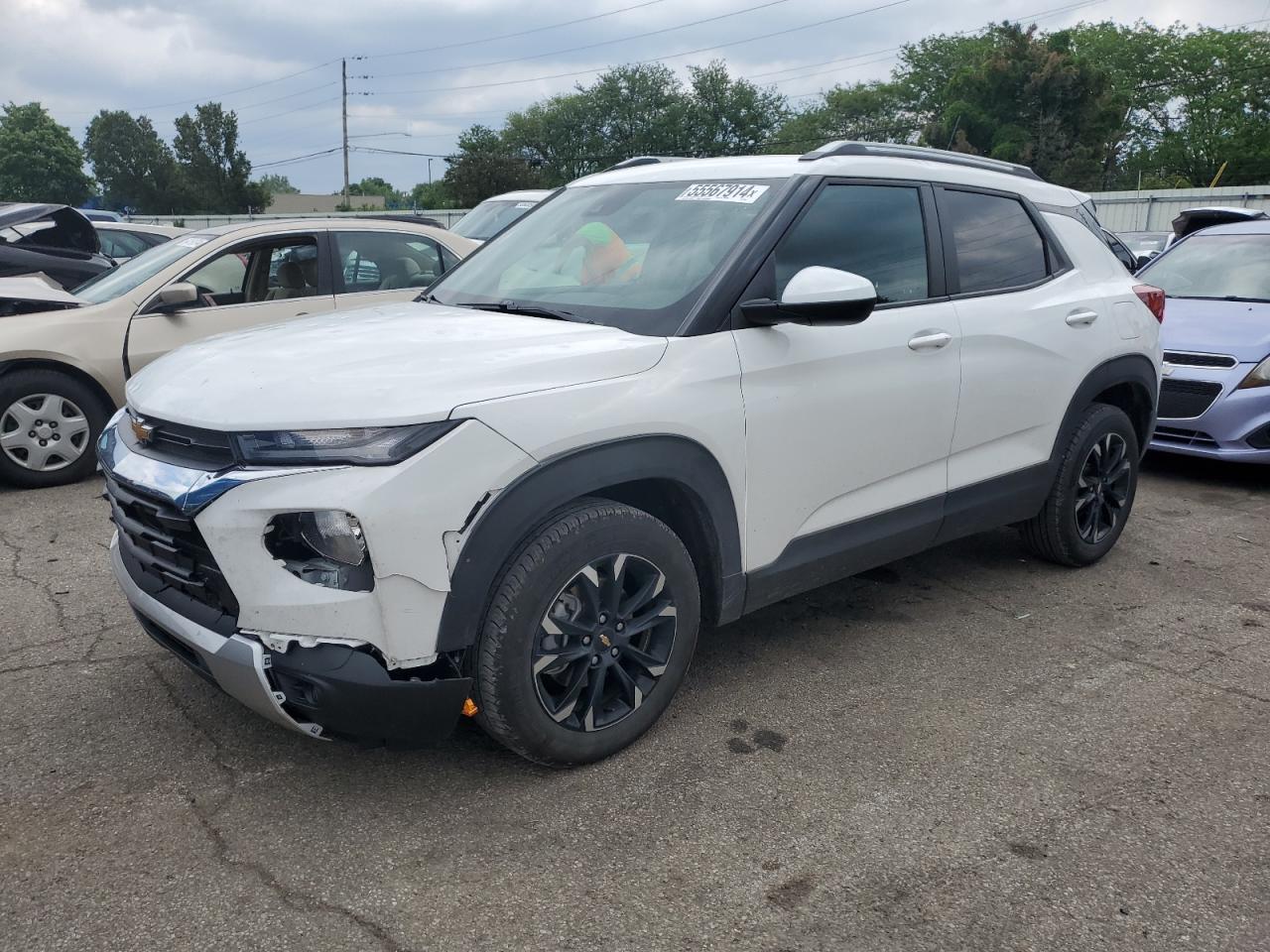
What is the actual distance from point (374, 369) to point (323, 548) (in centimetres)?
51

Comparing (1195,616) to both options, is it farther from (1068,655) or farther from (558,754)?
(558,754)

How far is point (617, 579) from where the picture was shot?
Result: 2857mm

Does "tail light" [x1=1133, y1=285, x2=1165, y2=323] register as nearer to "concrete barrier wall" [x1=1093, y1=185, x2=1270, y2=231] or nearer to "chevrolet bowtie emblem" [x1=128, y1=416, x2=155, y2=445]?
"chevrolet bowtie emblem" [x1=128, y1=416, x2=155, y2=445]

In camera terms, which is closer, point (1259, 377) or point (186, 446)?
point (186, 446)

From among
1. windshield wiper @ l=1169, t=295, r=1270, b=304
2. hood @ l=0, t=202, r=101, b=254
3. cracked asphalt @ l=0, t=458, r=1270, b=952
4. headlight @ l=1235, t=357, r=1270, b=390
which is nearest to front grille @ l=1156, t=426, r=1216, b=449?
headlight @ l=1235, t=357, r=1270, b=390

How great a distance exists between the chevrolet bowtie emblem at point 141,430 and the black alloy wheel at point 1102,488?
375cm

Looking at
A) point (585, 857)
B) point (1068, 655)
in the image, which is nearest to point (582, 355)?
point (585, 857)

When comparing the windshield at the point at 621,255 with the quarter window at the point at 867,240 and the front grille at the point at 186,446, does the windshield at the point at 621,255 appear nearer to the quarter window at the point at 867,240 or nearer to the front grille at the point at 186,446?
the quarter window at the point at 867,240

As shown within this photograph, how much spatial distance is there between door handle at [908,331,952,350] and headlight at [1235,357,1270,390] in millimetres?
3695

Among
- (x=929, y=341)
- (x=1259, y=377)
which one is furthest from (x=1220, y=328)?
(x=929, y=341)

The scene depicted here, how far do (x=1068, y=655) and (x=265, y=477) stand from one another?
3004mm

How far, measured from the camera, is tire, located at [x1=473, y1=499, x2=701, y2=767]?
2.65 m

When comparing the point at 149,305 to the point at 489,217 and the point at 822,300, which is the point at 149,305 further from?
the point at 489,217

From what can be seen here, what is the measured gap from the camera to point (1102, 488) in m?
4.76
